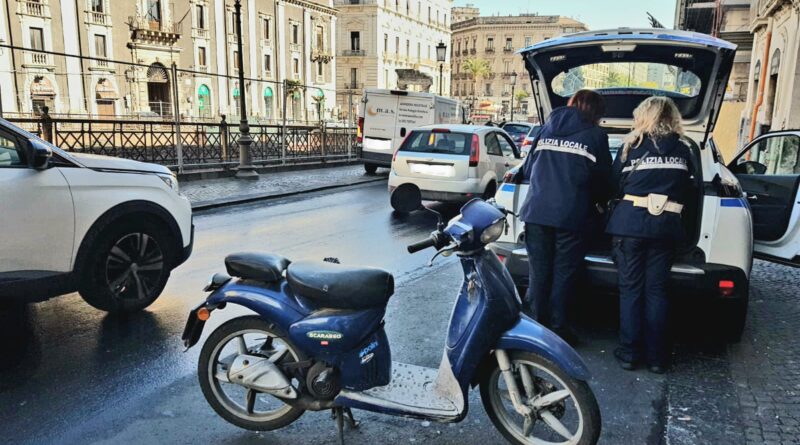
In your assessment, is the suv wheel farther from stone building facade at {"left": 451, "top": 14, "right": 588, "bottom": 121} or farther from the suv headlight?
stone building facade at {"left": 451, "top": 14, "right": 588, "bottom": 121}

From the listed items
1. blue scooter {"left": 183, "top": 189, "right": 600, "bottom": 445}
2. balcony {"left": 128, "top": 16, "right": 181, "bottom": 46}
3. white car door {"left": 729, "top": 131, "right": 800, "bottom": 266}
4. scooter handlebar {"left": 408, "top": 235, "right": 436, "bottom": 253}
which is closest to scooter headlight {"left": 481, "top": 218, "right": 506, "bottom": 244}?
blue scooter {"left": 183, "top": 189, "right": 600, "bottom": 445}

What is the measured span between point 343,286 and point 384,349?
462 millimetres

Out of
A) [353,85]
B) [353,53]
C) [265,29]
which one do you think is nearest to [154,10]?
[265,29]

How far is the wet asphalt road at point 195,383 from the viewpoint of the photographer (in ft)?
10.7

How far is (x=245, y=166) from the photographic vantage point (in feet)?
51.1

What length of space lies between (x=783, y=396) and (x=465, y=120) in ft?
67.8

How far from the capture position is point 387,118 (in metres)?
18.4

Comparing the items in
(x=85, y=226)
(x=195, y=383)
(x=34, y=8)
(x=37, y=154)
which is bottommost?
(x=195, y=383)

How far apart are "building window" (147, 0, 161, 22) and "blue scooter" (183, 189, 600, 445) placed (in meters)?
45.6

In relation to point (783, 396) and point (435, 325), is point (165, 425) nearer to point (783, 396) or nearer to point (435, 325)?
point (435, 325)

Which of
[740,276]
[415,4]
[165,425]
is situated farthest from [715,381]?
[415,4]

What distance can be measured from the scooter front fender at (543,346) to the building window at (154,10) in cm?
4635

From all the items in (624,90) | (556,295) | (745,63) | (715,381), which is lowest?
(715,381)

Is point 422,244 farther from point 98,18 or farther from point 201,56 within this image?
point 201,56
